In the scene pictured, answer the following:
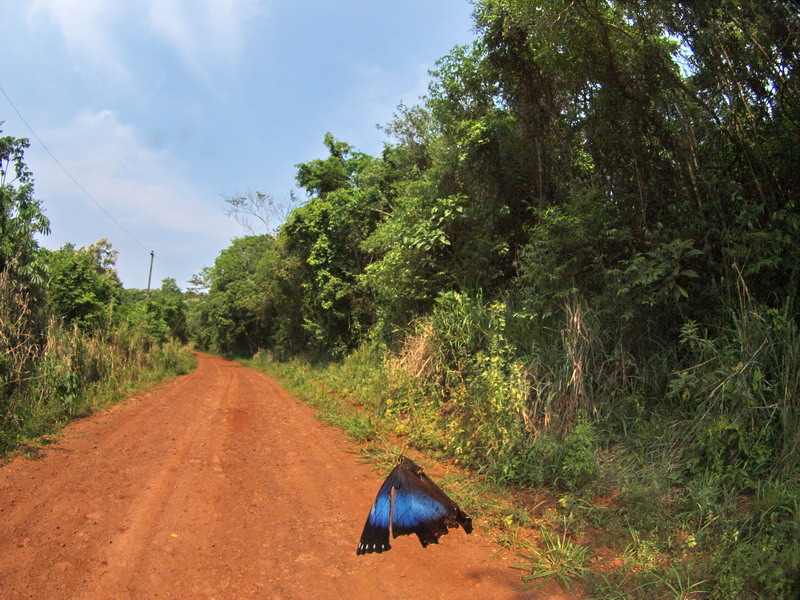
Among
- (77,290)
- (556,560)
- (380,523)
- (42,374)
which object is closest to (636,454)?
(556,560)

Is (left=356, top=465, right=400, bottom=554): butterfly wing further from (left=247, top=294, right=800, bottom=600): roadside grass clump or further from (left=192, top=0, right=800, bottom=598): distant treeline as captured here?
(left=192, top=0, right=800, bottom=598): distant treeline

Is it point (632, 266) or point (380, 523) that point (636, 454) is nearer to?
point (632, 266)

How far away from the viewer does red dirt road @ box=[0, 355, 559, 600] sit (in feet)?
10.8

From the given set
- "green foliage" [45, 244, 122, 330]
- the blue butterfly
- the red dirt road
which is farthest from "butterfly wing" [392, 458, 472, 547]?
"green foliage" [45, 244, 122, 330]

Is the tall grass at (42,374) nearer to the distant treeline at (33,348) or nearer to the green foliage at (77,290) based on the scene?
the distant treeline at (33,348)

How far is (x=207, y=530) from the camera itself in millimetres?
4102

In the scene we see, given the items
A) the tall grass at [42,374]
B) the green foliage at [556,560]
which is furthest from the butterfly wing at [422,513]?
the tall grass at [42,374]

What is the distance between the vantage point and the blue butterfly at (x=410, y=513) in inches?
85.2

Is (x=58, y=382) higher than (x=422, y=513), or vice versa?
(x=422, y=513)

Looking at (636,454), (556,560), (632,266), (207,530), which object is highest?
(632,266)

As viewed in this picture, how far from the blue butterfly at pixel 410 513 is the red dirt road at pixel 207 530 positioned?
141 centimetres

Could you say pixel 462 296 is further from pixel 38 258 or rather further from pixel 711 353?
pixel 38 258

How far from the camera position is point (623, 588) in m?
3.22

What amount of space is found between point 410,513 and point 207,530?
2713mm
